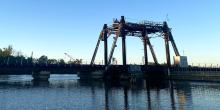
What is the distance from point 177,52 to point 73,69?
39.1 m

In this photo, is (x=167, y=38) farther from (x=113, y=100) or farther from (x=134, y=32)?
(x=113, y=100)

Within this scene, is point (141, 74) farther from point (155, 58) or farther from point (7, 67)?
point (7, 67)

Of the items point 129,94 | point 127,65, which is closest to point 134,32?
point 127,65

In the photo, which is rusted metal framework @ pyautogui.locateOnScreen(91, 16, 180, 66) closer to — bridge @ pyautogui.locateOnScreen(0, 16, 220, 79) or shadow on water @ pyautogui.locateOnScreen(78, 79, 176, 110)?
bridge @ pyautogui.locateOnScreen(0, 16, 220, 79)

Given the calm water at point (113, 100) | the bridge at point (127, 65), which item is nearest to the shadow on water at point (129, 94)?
the calm water at point (113, 100)

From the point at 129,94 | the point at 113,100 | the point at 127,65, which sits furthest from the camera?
the point at 127,65

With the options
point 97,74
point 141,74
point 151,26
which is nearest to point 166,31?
point 151,26

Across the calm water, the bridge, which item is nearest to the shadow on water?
the calm water

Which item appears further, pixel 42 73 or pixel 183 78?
pixel 42 73

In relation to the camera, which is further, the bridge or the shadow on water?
the bridge

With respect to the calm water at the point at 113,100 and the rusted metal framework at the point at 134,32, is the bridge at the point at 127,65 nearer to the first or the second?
the rusted metal framework at the point at 134,32

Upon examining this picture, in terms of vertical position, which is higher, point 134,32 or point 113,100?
point 134,32

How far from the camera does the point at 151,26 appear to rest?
121312mm

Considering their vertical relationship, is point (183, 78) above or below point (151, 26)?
below
